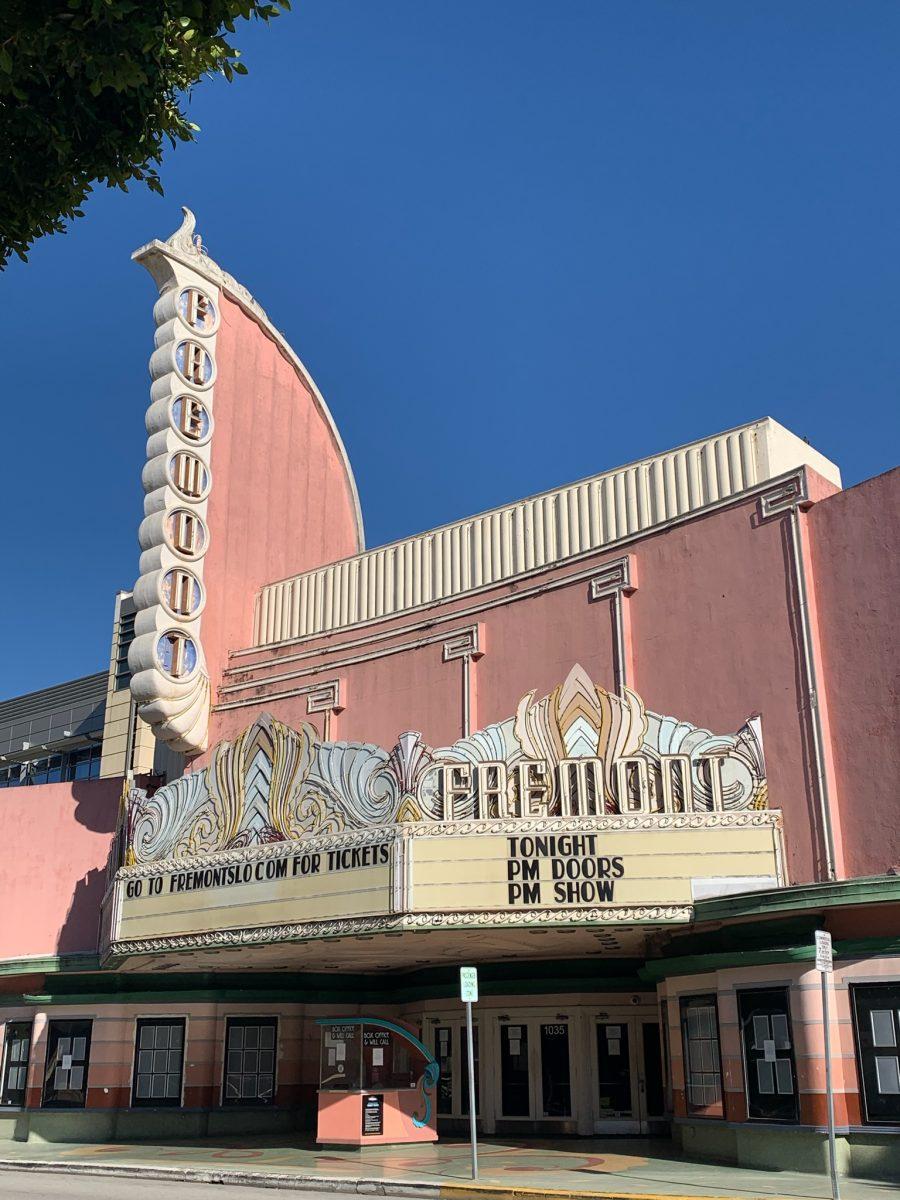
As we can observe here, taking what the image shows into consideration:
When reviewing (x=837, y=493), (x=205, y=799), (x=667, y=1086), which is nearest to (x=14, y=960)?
(x=205, y=799)

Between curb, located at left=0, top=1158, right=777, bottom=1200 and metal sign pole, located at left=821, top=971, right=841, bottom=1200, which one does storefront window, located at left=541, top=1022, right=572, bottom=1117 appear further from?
metal sign pole, located at left=821, top=971, right=841, bottom=1200

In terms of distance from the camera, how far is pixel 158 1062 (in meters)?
21.5

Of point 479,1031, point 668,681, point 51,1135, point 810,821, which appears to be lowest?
point 51,1135

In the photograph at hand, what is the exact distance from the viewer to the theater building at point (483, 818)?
15398 mm

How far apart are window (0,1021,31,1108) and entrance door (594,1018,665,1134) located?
10438 millimetres

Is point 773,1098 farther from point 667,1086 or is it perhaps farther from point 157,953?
point 157,953

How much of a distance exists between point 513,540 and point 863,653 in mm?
7805

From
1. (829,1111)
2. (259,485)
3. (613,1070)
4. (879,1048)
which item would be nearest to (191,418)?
(259,485)

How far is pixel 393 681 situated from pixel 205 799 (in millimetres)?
4940

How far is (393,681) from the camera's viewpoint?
74.4ft

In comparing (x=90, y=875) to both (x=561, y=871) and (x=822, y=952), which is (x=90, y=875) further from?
(x=822, y=952)

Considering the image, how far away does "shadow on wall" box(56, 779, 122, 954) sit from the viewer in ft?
80.2

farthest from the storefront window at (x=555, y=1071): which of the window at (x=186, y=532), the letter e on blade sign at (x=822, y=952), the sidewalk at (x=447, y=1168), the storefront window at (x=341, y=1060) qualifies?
the window at (x=186, y=532)

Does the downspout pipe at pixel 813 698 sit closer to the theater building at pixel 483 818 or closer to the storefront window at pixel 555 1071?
the theater building at pixel 483 818
